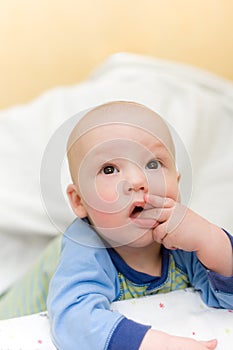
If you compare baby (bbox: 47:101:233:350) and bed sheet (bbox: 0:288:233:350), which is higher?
baby (bbox: 47:101:233:350)

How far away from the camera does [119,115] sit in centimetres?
66

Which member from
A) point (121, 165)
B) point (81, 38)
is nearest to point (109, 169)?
point (121, 165)

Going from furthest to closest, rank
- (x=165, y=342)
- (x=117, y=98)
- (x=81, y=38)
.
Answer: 1. (x=81, y=38)
2. (x=117, y=98)
3. (x=165, y=342)

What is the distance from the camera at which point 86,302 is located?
645 mm

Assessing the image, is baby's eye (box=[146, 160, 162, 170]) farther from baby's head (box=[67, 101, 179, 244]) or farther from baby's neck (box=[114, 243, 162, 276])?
baby's neck (box=[114, 243, 162, 276])

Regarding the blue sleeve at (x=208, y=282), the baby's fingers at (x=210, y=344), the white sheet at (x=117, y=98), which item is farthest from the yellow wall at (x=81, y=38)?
the baby's fingers at (x=210, y=344)

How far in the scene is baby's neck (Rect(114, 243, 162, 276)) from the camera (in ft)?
2.35

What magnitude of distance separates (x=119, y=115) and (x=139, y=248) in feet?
0.49

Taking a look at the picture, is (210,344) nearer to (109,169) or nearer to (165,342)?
(165,342)

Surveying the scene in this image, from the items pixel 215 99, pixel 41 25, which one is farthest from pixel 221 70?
pixel 41 25

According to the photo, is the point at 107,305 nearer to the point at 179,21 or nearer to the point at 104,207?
the point at 104,207

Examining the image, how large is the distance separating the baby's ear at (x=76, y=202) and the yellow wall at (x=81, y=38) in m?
0.68

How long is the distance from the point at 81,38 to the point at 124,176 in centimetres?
80

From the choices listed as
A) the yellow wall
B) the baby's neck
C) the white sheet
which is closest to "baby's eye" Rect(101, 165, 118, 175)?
the baby's neck
